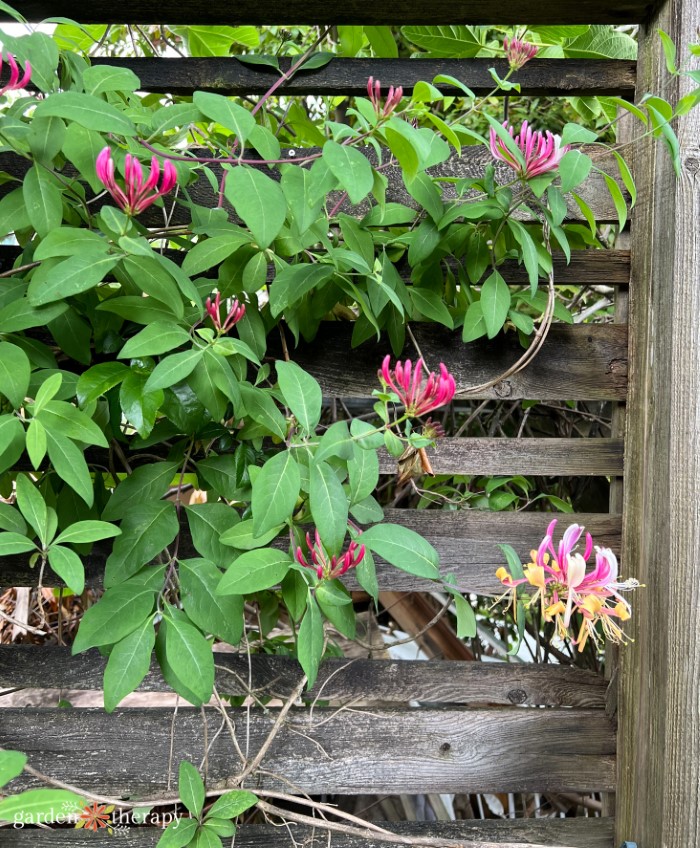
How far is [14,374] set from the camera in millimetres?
778

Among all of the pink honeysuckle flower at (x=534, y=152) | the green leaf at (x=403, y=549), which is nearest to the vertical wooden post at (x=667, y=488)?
the pink honeysuckle flower at (x=534, y=152)

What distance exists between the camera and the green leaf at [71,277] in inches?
28.9

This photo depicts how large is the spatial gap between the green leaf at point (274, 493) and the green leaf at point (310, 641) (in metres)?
0.13

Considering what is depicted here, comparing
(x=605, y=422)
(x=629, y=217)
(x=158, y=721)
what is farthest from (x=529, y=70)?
(x=158, y=721)

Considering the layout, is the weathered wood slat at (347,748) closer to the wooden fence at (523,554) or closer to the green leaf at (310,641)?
the wooden fence at (523,554)

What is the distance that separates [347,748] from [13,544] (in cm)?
65

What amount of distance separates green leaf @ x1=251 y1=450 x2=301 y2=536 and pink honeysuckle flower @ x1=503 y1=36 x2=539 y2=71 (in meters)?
0.72

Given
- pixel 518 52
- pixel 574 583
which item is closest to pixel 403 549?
pixel 574 583

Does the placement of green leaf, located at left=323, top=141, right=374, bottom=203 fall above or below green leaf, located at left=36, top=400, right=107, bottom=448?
above

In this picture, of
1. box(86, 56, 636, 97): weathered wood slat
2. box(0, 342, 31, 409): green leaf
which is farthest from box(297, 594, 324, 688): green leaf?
box(86, 56, 636, 97): weathered wood slat

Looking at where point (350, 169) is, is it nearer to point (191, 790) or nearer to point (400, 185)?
point (400, 185)

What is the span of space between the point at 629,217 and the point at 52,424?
0.95 metres

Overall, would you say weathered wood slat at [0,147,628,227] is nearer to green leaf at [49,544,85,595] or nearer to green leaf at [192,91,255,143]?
green leaf at [192,91,255,143]

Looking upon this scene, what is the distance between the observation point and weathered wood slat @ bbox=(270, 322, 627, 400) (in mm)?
1125
